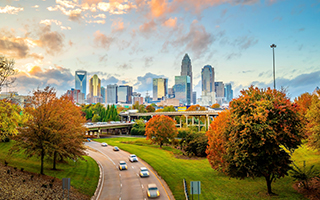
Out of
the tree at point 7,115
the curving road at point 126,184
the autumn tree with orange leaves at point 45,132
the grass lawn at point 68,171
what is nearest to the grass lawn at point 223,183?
the curving road at point 126,184

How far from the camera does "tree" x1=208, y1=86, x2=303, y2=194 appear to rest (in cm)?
1769

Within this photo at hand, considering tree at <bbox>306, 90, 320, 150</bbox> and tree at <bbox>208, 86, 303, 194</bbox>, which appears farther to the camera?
tree at <bbox>306, 90, 320, 150</bbox>

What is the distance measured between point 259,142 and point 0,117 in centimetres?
2498

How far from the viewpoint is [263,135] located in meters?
17.1

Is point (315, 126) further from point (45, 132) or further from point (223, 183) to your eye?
point (45, 132)

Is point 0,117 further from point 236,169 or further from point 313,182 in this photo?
point 313,182

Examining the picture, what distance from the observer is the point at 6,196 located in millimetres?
15242

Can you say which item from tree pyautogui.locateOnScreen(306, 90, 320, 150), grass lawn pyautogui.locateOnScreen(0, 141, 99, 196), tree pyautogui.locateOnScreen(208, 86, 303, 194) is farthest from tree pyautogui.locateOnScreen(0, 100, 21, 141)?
tree pyautogui.locateOnScreen(306, 90, 320, 150)

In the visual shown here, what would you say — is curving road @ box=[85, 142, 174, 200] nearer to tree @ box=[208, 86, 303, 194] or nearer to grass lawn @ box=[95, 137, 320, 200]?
grass lawn @ box=[95, 137, 320, 200]

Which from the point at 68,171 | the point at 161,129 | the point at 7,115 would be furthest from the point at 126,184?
the point at 161,129

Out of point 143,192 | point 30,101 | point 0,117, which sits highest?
A: point 30,101

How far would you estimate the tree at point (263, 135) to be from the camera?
1769 centimetres

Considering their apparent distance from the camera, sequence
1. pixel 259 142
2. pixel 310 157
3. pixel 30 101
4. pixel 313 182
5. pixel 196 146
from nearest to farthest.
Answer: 1. pixel 259 142
2. pixel 313 182
3. pixel 30 101
4. pixel 310 157
5. pixel 196 146

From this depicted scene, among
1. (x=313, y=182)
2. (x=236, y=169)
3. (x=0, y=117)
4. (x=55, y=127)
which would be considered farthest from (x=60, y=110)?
(x=313, y=182)
